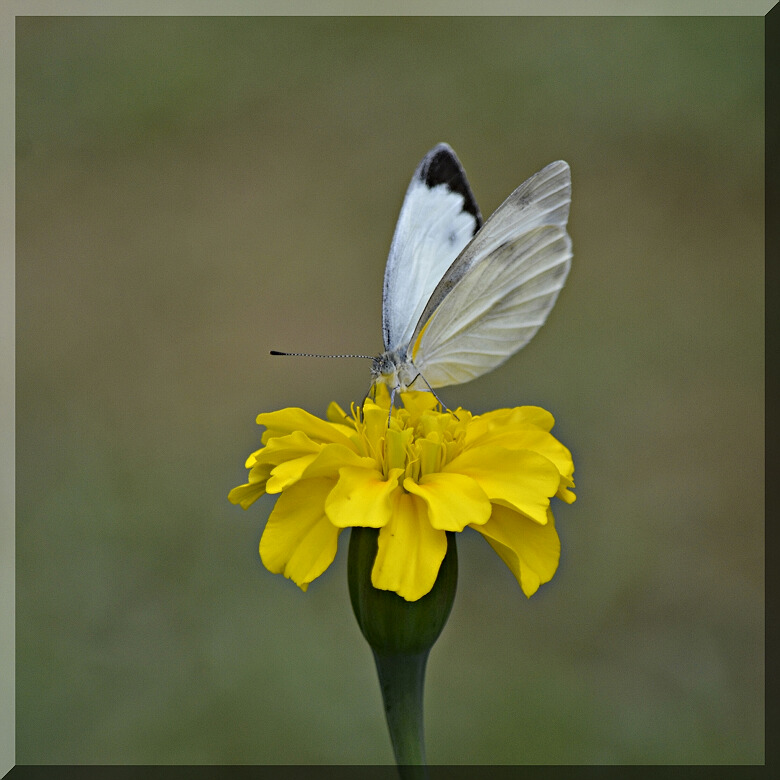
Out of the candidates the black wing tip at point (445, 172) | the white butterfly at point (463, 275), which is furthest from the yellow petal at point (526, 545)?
the black wing tip at point (445, 172)

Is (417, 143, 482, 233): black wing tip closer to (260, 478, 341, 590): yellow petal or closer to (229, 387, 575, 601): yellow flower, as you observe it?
(229, 387, 575, 601): yellow flower

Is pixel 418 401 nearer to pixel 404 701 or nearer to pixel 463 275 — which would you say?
pixel 463 275

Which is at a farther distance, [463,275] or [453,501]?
[463,275]

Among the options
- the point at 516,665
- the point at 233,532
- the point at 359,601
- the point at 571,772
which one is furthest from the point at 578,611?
the point at 359,601

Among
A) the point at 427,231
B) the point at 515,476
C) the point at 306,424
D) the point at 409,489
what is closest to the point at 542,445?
the point at 515,476

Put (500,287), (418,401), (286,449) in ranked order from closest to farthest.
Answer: (286,449) → (418,401) → (500,287)

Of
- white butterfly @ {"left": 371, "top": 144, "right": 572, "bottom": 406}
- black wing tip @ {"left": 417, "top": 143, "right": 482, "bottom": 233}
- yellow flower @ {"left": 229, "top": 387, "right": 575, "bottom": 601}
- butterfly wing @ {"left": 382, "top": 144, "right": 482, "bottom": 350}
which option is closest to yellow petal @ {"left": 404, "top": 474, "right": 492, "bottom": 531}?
yellow flower @ {"left": 229, "top": 387, "right": 575, "bottom": 601}

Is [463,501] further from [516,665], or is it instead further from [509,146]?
[509,146]
